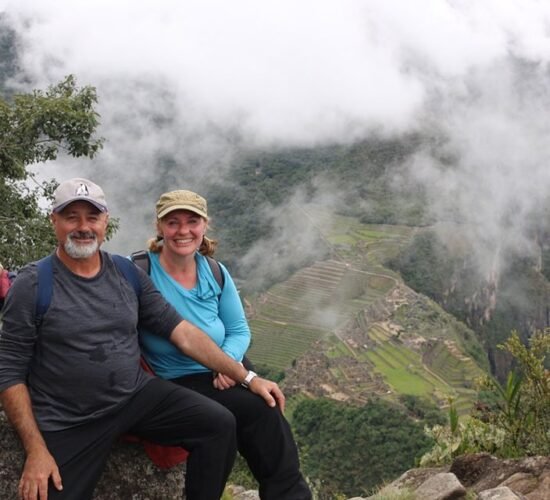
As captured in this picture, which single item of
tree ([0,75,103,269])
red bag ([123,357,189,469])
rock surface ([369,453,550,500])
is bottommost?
rock surface ([369,453,550,500])

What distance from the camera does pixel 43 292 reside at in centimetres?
281

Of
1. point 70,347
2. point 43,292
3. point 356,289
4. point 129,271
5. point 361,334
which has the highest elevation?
point 356,289

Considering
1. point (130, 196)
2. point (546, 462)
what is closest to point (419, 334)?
point (546, 462)

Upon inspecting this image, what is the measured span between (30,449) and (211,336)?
1085 millimetres

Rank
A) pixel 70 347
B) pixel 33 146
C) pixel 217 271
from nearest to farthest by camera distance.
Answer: pixel 70 347 → pixel 217 271 → pixel 33 146

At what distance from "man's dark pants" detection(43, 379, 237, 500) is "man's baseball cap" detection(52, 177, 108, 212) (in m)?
0.96

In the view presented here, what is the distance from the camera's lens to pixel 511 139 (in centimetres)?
14850

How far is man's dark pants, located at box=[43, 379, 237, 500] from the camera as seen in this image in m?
3.00

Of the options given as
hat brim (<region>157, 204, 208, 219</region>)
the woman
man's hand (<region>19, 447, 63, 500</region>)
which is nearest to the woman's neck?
the woman

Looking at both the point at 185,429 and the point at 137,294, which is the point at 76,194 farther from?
the point at 185,429

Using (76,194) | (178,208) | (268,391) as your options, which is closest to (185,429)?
(268,391)

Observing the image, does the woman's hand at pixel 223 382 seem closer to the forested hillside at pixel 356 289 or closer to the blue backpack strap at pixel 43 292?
the blue backpack strap at pixel 43 292

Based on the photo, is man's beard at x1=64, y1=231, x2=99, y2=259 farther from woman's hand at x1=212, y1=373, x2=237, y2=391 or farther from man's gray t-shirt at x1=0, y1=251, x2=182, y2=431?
woman's hand at x1=212, y1=373, x2=237, y2=391

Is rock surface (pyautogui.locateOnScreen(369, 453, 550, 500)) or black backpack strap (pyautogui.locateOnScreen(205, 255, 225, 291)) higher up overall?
black backpack strap (pyautogui.locateOnScreen(205, 255, 225, 291))
